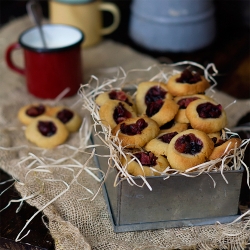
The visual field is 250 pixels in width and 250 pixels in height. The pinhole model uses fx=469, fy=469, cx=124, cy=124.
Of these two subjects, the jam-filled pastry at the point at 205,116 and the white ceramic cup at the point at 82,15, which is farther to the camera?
the white ceramic cup at the point at 82,15

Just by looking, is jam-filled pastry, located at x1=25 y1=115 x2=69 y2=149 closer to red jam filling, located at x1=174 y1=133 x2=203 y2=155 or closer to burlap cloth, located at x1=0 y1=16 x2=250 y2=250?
burlap cloth, located at x1=0 y1=16 x2=250 y2=250

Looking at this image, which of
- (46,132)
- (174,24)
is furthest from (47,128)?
(174,24)

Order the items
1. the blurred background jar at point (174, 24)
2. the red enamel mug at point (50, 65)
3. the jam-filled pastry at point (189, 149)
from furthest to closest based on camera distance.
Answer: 1. the blurred background jar at point (174, 24)
2. the red enamel mug at point (50, 65)
3. the jam-filled pastry at point (189, 149)

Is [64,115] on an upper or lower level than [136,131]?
lower

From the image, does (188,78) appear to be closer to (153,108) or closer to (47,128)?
(153,108)

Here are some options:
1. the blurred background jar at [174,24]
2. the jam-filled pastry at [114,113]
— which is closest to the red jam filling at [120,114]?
the jam-filled pastry at [114,113]

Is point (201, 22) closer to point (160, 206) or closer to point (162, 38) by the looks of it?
point (162, 38)

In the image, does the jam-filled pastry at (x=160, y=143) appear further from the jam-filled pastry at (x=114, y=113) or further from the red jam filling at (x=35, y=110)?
the red jam filling at (x=35, y=110)
